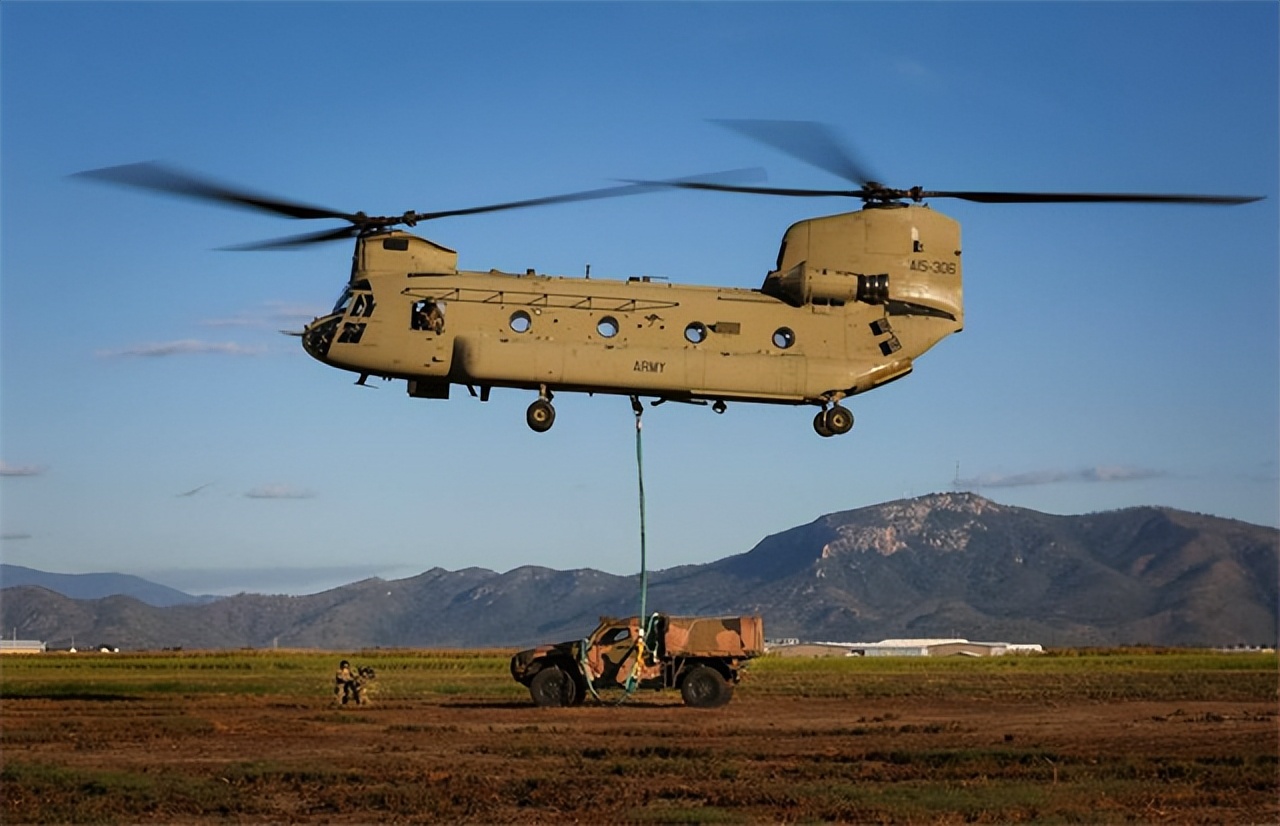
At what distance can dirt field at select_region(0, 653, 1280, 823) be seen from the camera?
2088 cm

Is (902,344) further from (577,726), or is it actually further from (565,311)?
(577,726)

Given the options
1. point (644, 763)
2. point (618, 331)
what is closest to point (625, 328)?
point (618, 331)

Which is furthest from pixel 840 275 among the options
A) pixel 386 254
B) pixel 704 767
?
pixel 704 767

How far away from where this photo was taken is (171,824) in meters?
20.1

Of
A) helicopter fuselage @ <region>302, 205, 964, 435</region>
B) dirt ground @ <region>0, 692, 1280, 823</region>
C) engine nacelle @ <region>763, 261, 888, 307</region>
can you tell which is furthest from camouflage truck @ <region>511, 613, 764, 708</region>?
engine nacelle @ <region>763, 261, 888, 307</region>

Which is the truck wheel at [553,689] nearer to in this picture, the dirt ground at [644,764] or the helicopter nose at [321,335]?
the dirt ground at [644,764]

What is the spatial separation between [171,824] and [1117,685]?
105 feet

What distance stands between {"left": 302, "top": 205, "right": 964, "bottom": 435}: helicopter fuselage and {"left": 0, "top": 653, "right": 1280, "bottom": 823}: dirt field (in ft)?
20.7

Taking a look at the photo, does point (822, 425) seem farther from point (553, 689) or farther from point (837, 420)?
point (553, 689)

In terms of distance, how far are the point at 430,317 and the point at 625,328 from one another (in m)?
3.65

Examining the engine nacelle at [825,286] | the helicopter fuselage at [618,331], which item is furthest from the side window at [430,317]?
the engine nacelle at [825,286]

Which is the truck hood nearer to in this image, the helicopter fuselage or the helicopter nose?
the helicopter fuselage

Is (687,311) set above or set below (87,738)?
above

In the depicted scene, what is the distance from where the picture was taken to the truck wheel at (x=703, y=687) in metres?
34.5
